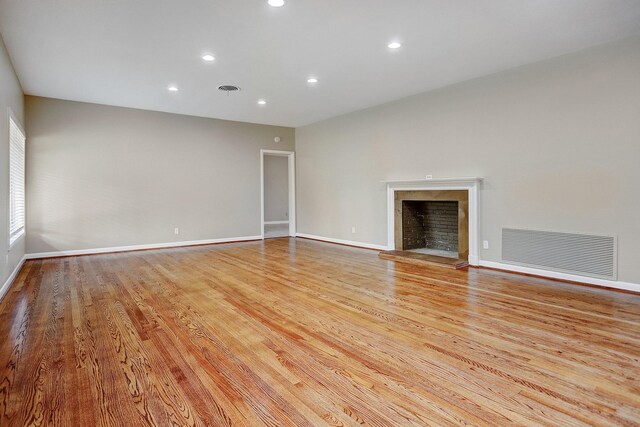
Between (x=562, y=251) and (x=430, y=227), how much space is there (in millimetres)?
2140

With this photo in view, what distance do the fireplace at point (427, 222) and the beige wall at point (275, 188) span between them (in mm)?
5921


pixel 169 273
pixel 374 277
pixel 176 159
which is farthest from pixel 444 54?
pixel 176 159

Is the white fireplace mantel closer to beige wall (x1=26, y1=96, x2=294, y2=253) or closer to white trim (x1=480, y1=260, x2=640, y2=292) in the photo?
white trim (x1=480, y1=260, x2=640, y2=292)

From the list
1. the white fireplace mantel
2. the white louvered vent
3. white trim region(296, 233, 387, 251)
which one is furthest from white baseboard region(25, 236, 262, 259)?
the white louvered vent

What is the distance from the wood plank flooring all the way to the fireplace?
1.45m

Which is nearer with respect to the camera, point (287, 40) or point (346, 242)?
point (287, 40)

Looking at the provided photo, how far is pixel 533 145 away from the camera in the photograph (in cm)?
423

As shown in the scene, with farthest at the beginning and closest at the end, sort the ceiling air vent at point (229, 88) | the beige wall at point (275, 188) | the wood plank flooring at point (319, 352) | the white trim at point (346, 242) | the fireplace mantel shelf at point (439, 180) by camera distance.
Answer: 1. the beige wall at point (275, 188)
2. the white trim at point (346, 242)
3. the ceiling air vent at point (229, 88)
4. the fireplace mantel shelf at point (439, 180)
5. the wood plank flooring at point (319, 352)

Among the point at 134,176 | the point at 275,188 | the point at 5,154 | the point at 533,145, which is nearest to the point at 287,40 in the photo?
the point at 533,145

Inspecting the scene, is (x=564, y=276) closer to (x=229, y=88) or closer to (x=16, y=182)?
(x=229, y=88)

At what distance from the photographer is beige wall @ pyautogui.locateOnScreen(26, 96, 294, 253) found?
5.62m

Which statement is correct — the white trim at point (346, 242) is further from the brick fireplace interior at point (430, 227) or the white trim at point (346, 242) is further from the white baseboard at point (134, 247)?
the white baseboard at point (134, 247)

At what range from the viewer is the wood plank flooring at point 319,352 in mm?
1650

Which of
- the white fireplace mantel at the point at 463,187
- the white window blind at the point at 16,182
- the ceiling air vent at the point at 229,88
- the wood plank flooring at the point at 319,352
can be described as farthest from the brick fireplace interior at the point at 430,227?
the white window blind at the point at 16,182
